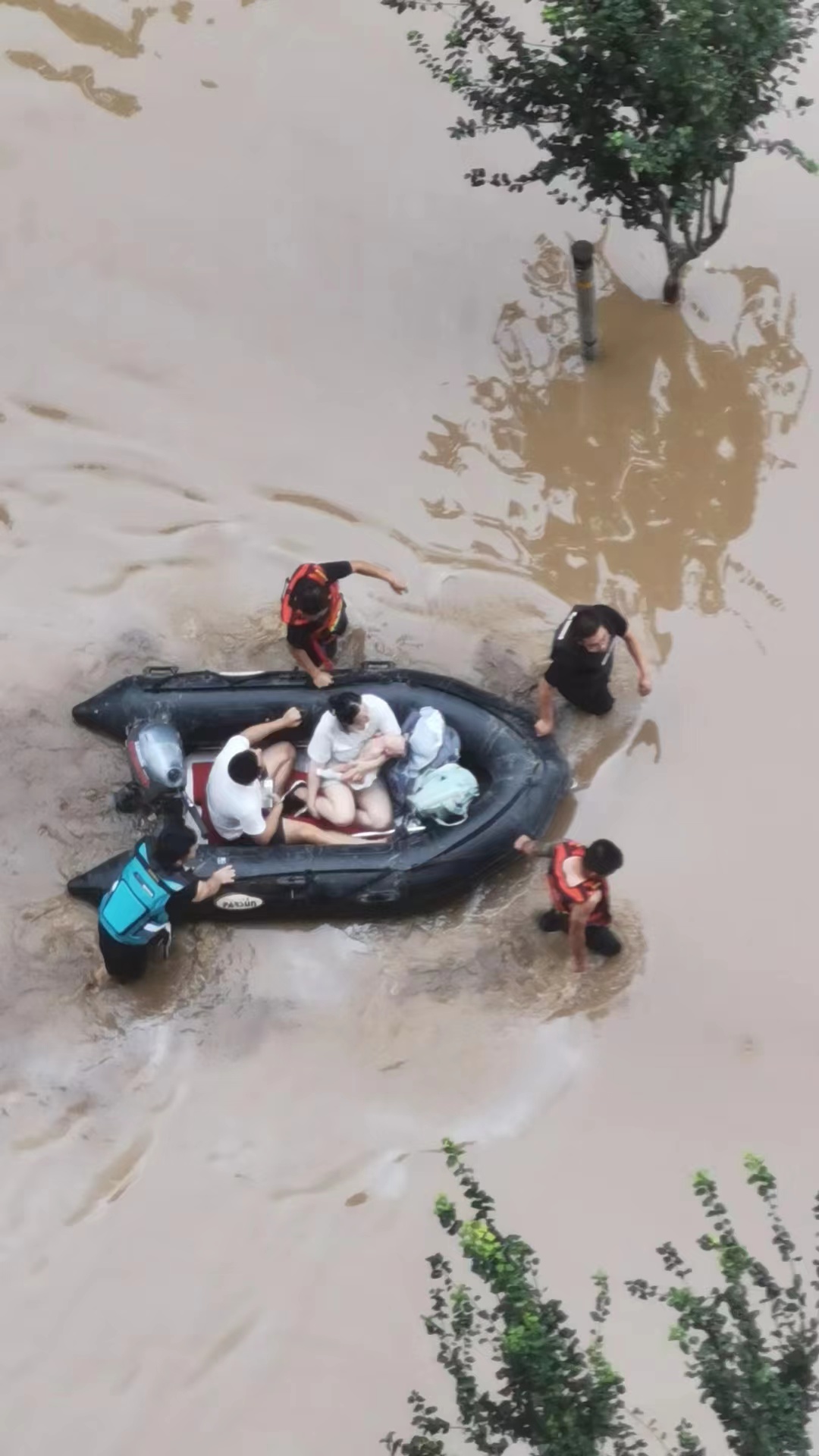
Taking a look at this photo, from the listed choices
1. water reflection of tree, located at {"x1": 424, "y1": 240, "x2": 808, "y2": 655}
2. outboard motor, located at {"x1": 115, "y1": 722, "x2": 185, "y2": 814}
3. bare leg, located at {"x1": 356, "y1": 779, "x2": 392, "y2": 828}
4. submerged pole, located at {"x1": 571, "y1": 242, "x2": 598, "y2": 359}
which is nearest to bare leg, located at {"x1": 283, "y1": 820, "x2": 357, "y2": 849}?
bare leg, located at {"x1": 356, "y1": 779, "x2": 392, "y2": 828}

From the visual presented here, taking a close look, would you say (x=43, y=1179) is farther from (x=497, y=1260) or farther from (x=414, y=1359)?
(x=497, y=1260)

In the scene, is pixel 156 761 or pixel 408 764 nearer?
pixel 156 761

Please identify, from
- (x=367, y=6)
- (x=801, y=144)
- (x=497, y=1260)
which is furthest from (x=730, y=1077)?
(x=367, y=6)

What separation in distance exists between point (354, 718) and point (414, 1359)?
257cm

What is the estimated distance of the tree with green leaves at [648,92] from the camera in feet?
17.8

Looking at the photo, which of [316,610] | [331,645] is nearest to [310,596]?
[316,610]

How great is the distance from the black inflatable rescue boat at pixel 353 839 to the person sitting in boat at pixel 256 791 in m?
0.08

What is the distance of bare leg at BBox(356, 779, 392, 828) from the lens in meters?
5.80

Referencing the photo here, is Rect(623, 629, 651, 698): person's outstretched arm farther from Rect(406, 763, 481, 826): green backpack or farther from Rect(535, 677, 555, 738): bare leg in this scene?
Rect(406, 763, 481, 826): green backpack

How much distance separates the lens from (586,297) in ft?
21.5

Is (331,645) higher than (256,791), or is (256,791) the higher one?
(331,645)

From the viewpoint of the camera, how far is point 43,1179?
530cm

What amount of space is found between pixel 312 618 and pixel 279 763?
0.70 metres

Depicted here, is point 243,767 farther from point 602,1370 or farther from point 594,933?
point 602,1370
